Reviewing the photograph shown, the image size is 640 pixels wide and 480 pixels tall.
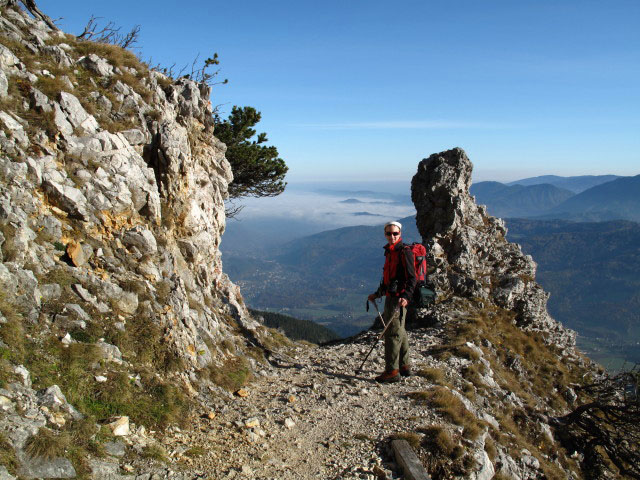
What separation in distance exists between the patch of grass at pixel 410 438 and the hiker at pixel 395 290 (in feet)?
10.9

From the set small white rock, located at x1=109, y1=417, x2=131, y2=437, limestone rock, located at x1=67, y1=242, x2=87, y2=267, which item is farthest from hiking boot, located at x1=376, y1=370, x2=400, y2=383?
limestone rock, located at x1=67, y1=242, x2=87, y2=267

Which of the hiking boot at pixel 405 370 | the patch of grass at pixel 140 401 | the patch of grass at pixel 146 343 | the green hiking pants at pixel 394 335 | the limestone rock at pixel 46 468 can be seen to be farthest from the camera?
the hiking boot at pixel 405 370

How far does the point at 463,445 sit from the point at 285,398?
483 centimetres

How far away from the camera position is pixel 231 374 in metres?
11.9

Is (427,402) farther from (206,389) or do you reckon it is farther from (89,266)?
(89,266)

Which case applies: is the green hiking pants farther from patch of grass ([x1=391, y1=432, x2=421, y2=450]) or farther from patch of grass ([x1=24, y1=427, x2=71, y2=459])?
patch of grass ([x1=24, y1=427, x2=71, y2=459])

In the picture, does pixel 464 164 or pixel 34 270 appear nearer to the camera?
pixel 34 270

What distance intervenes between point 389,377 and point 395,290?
9.87 ft

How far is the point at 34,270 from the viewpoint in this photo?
27.8 ft

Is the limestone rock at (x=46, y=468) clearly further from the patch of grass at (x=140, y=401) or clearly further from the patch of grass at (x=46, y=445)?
the patch of grass at (x=140, y=401)

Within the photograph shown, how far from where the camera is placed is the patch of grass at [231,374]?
1111cm

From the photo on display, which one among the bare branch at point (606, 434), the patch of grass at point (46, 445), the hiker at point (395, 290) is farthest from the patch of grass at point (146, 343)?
the bare branch at point (606, 434)

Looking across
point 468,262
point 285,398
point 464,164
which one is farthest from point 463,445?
point 464,164

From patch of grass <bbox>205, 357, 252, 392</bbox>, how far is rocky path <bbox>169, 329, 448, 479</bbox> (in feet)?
1.37
